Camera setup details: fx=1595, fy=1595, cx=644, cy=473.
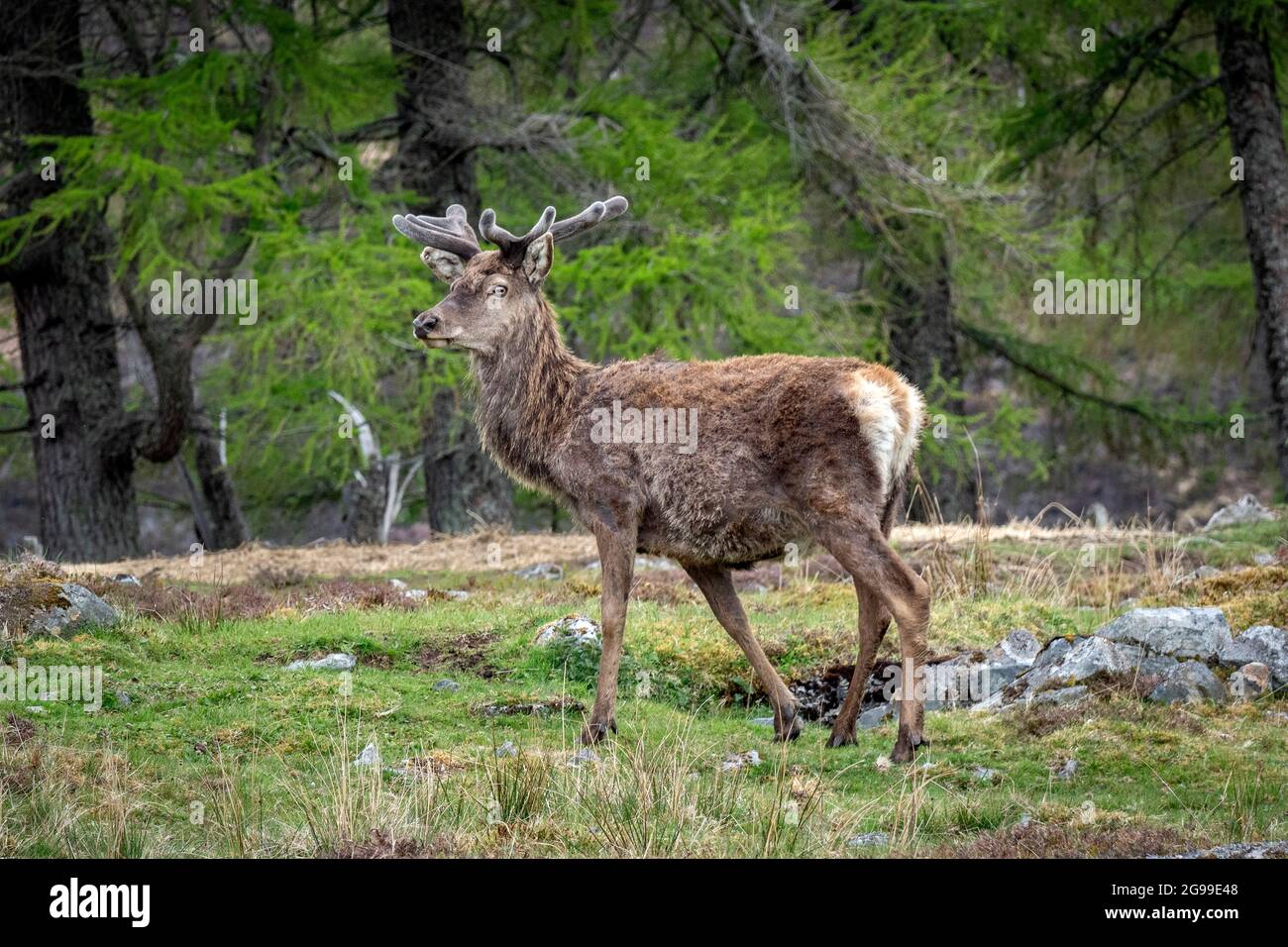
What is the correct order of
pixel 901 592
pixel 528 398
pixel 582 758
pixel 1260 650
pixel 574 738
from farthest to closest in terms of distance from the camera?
pixel 528 398 → pixel 1260 650 → pixel 574 738 → pixel 901 592 → pixel 582 758

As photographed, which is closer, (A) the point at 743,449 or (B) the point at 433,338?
(A) the point at 743,449

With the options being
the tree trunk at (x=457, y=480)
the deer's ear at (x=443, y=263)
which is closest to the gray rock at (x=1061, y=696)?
the deer's ear at (x=443, y=263)

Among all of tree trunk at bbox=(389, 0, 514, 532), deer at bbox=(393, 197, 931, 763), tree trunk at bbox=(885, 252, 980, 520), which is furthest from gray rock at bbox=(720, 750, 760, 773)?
tree trunk at bbox=(885, 252, 980, 520)

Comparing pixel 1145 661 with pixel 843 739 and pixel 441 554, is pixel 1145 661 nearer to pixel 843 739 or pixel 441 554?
pixel 843 739

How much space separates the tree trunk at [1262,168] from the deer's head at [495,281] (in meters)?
→ 10.1

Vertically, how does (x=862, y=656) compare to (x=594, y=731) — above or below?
above

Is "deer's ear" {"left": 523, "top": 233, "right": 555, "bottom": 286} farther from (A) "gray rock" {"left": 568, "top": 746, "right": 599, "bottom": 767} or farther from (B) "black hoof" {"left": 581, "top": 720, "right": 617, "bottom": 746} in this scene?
(A) "gray rock" {"left": 568, "top": 746, "right": 599, "bottom": 767}

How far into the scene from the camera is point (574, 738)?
8648 millimetres

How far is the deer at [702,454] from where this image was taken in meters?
8.48

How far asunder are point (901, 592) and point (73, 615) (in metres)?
5.28

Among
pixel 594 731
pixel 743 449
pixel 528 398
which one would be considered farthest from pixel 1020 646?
pixel 528 398

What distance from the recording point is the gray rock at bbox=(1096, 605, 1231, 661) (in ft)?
30.9

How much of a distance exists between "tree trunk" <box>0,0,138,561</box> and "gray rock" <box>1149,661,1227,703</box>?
46.2 feet

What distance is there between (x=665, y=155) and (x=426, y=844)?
47.0 feet
